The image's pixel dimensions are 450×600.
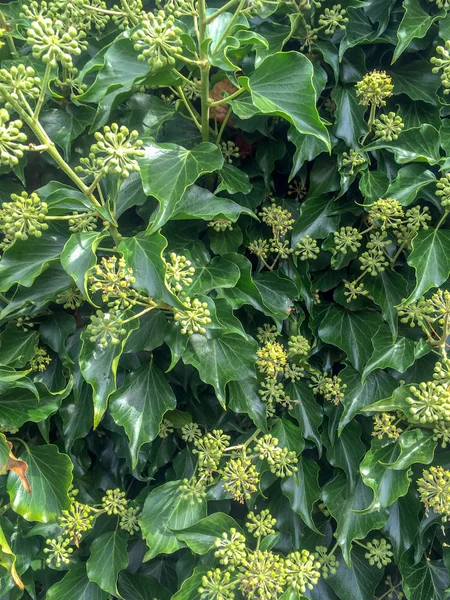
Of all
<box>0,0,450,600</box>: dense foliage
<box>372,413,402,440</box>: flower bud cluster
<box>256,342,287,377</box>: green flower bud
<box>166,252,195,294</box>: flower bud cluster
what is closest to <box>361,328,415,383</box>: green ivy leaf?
<box>0,0,450,600</box>: dense foliage

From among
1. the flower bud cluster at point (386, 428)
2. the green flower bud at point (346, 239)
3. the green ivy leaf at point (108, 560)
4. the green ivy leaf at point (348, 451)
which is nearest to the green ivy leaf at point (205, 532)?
the green ivy leaf at point (108, 560)

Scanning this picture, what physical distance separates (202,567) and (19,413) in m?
0.63

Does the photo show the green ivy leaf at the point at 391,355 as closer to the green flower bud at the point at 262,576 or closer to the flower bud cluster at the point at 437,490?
the flower bud cluster at the point at 437,490

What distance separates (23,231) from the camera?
111 cm

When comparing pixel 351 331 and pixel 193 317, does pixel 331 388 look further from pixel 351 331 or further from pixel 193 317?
pixel 193 317

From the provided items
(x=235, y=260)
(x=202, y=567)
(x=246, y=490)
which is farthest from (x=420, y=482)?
(x=235, y=260)

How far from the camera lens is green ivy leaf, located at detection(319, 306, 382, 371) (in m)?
1.41

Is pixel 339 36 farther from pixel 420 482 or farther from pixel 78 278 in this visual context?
pixel 420 482

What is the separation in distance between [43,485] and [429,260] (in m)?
1.20

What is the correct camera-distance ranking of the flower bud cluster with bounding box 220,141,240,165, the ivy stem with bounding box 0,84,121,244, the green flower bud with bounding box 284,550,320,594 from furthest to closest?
the flower bud cluster with bounding box 220,141,240,165 < the green flower bud with bounding box 284,550,320,594 < the ivy stem with bounding box 0,84,121,244

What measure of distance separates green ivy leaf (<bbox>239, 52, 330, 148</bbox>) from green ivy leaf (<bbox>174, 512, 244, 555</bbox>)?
1004 millimetres

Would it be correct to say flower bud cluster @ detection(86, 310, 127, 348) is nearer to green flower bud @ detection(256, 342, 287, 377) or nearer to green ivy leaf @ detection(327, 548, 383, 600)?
green flower bud @ detection(256, 342, 287, 377)

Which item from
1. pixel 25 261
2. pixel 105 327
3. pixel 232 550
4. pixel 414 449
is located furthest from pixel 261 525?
pixel 25 261

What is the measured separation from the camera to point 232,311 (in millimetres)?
1264
